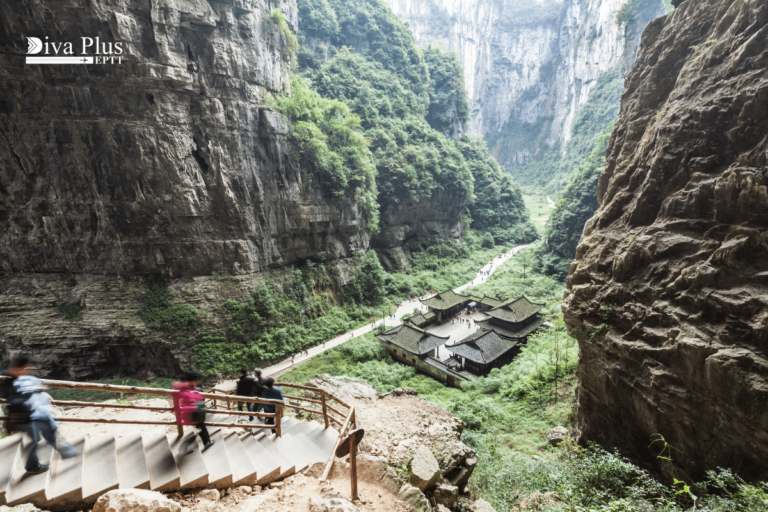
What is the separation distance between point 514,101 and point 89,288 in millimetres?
102322

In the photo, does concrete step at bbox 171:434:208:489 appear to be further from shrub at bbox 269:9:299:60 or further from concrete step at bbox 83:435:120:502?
shrub at bbox 269:9:299:60

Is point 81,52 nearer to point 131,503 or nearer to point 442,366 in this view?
point 131,503

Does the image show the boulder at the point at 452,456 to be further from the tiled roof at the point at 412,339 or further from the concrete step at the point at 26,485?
the tiled roof at the point at 412,339

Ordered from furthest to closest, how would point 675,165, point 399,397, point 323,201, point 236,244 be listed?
point 323,201, point 236,244, point 399,397, point 675,165

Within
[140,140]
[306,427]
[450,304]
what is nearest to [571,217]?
[450,304]

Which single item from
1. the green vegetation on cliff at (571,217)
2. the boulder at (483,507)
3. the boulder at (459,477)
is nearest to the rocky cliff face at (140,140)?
the boulder at (459,477)

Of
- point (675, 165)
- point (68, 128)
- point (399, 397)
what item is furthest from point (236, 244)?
point (675, 165)

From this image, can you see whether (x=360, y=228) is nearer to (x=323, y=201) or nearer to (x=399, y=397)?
(x=323, y=201)

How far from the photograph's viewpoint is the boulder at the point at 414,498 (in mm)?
5344

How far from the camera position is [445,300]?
28781mm

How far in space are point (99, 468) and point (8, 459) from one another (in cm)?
99

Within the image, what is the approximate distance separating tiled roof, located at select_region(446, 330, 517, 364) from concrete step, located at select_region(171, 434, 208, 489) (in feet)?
56.0

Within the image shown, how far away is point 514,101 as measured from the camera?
303 ft

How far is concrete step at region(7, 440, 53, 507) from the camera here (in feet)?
11.4
